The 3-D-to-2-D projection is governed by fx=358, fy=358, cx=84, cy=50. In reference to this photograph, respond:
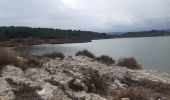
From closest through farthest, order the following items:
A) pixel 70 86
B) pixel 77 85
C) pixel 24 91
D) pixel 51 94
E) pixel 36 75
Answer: pixel 51 94
pixel 24 91
pixel 70 86
pixel 77 85
pixel 36 75

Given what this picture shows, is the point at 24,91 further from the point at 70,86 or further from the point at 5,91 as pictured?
the point at 70,86

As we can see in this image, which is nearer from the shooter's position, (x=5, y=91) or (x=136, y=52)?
(x=5, y=91)

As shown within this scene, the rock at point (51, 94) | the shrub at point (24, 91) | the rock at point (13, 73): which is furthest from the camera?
the rock at point (13, 73)

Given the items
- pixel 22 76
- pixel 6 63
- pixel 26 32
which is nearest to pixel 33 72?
pixel 22 76

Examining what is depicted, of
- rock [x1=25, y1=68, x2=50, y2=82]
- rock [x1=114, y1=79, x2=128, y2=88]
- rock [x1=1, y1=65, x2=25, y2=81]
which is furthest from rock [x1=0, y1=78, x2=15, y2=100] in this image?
rock [x1=114, y1=79, x2=128, y2=88]

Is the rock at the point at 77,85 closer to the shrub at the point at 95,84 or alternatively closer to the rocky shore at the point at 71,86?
the rocky shore at the point at 71,86

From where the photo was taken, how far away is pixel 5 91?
1202 cm

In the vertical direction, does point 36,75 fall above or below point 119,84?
above

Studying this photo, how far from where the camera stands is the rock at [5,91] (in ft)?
37.4

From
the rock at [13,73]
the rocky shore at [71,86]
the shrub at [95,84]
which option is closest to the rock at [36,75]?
the rocky shore at [71,86]

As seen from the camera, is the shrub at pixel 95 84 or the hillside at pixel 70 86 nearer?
the hillside at pixel 70 86

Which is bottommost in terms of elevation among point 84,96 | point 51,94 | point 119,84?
point 119,84

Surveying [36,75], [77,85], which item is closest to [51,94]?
[77,85]

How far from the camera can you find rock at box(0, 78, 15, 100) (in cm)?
1139
